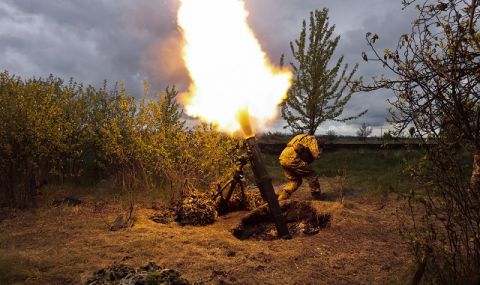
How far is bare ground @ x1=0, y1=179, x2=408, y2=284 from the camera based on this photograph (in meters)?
5.75

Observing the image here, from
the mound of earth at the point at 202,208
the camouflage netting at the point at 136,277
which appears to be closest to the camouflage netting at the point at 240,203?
the mound of earth at the point at 202,208

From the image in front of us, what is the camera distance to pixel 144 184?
1189 cm

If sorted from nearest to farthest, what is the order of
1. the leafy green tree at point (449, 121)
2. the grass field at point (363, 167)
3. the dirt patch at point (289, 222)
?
the leafy green tree at point (449, 121) → the dirt patch at point (289, 222) → the grass field at point (363, 167)

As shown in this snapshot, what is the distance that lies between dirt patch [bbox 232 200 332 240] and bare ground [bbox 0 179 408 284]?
0.24m

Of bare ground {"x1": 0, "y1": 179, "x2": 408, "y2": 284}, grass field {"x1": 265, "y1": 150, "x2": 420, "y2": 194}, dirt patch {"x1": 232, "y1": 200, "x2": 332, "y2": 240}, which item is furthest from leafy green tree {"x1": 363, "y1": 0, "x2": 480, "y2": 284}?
grass field {"x1": 265, "y1": 150, "x2": 420, "y2": 194}

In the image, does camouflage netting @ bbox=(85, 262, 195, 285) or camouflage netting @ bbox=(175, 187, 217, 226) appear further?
camouflage netting @ bbox=(175, 187, 217, 226)

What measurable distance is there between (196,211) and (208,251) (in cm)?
217

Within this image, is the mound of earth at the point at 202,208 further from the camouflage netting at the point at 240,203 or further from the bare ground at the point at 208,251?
the bare ground at the point at 208,251

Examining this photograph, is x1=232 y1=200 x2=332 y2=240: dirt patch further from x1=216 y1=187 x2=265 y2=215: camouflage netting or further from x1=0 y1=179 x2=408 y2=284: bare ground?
x1=216 y1=187 x2=265 y2=215: camouflage netting

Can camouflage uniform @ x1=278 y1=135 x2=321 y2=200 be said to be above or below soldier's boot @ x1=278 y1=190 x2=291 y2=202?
above

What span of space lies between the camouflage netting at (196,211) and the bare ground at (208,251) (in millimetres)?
301

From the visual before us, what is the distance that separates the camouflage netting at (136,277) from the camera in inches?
178

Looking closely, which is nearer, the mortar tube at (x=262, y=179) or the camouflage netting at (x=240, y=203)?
the mortar tube at (x=262, y=179)

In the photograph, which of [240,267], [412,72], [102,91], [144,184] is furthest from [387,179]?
[102,91]
